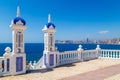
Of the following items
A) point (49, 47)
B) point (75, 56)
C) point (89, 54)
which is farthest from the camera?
point (89, 54)

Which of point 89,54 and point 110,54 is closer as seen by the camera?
point 89,54

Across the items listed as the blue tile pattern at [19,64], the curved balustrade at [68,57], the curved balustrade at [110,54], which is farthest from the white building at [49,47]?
the curved balustrade at [110,54]

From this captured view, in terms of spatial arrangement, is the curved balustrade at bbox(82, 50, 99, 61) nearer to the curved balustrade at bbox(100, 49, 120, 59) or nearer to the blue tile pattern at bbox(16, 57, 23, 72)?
the curved balustrade at bbox(100, 49, 120, 59)

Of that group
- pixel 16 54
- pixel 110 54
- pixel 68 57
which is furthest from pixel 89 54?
pixel 16 54

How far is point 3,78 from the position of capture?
7426mm

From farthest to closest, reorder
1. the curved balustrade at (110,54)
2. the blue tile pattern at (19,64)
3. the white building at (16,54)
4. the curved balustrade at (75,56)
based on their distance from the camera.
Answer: the curved balustrade at (110,54)
the curved balustrade at (75,56)
the blue tile pattern at (19,64)
the white building at (16,54)

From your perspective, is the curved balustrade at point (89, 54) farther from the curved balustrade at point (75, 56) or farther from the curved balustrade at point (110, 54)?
the curved balustrade at point (110, 54)

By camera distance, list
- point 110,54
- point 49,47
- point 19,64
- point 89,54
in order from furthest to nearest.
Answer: point 110,54, point 89,54, point 49,47, point 19,64

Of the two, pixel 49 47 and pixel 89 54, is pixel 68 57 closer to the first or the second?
pixel 49 47

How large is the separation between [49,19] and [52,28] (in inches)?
26.2

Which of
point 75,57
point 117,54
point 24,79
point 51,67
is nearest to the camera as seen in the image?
point 24,79

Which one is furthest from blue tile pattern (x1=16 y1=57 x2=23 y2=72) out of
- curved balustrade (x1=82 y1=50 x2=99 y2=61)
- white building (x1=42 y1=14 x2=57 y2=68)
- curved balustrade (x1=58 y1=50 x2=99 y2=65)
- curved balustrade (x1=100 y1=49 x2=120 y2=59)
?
curved balustrade (x1=100 y1=49 x2=120 y2=59)

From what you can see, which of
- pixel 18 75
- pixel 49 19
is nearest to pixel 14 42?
pixel 18 75

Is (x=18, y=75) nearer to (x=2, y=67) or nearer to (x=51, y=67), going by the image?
(x=2, y=67)
